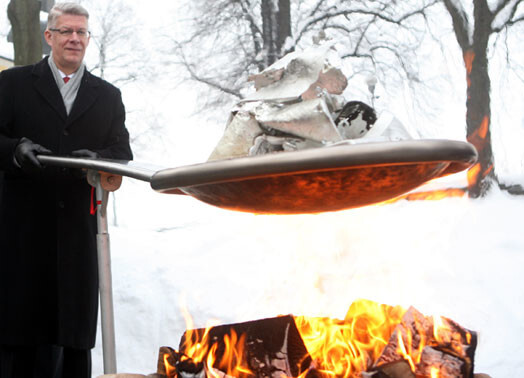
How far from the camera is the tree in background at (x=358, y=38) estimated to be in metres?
7.30

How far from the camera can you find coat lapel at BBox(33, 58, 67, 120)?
2508mm

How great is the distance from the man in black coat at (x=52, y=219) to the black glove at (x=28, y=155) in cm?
26

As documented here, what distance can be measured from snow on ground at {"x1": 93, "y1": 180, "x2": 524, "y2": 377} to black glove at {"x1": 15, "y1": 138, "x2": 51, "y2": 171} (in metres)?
1.21

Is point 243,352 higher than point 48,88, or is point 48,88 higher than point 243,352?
point 48,88

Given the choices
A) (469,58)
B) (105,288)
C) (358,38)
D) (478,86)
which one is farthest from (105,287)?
(358,38)

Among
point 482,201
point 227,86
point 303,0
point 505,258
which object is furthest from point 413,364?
point 303,0

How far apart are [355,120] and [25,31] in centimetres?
458

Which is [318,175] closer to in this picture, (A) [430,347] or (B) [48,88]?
(A) [430,347]

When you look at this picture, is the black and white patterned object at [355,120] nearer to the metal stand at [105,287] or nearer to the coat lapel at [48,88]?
the metal stand at [105,287]

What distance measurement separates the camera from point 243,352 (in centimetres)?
173

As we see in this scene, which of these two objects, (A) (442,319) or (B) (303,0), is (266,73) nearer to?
(A) (442,319)

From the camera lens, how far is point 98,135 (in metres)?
2.58

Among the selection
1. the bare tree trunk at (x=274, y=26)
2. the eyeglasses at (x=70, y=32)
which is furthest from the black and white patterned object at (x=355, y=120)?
the bare tree trunk at (x=274, y=26)

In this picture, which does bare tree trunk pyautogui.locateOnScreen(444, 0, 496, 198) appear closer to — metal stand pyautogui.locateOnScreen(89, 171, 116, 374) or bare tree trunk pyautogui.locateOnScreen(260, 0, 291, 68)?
bare tree trunk pyautogui.locateOnScreen(260, 0, 291, 68)
